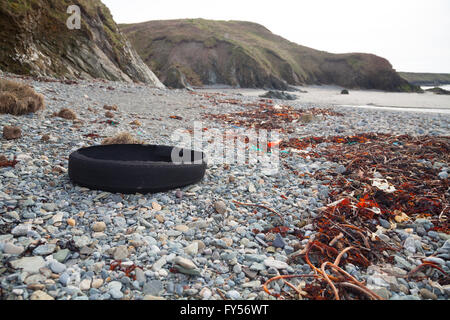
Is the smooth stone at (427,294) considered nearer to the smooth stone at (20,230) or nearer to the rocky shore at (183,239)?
the rocky shore at (183,239)

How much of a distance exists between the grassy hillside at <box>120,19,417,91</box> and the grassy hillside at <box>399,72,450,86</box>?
159 ft

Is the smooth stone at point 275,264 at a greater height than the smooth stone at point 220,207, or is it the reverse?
the smooth stone at point 220,207

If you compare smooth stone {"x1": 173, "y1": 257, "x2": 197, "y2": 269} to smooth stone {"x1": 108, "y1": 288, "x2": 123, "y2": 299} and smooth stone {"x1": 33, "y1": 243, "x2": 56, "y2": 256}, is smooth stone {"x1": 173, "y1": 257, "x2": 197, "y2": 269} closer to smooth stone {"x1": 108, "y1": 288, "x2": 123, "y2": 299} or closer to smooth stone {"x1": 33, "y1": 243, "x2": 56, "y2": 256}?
smooth stone {"x1": 108, "y1": 288, "x2": 123, "y2": 299}

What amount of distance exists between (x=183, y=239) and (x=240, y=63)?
58.9 metres

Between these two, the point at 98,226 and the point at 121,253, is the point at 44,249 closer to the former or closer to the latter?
the point at 98,226

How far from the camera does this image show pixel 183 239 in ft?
10.4

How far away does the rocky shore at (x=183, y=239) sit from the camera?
7.95 ft

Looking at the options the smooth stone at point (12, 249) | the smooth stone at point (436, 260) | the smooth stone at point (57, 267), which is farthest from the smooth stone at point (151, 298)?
the smooth stone at point (436, 260)

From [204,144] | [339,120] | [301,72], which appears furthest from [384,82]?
[204,144]

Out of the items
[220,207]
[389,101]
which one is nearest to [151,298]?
[220,207]

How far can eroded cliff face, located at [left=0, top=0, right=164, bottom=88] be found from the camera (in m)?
15.4

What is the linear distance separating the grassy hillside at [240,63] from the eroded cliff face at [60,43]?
25.7 m
